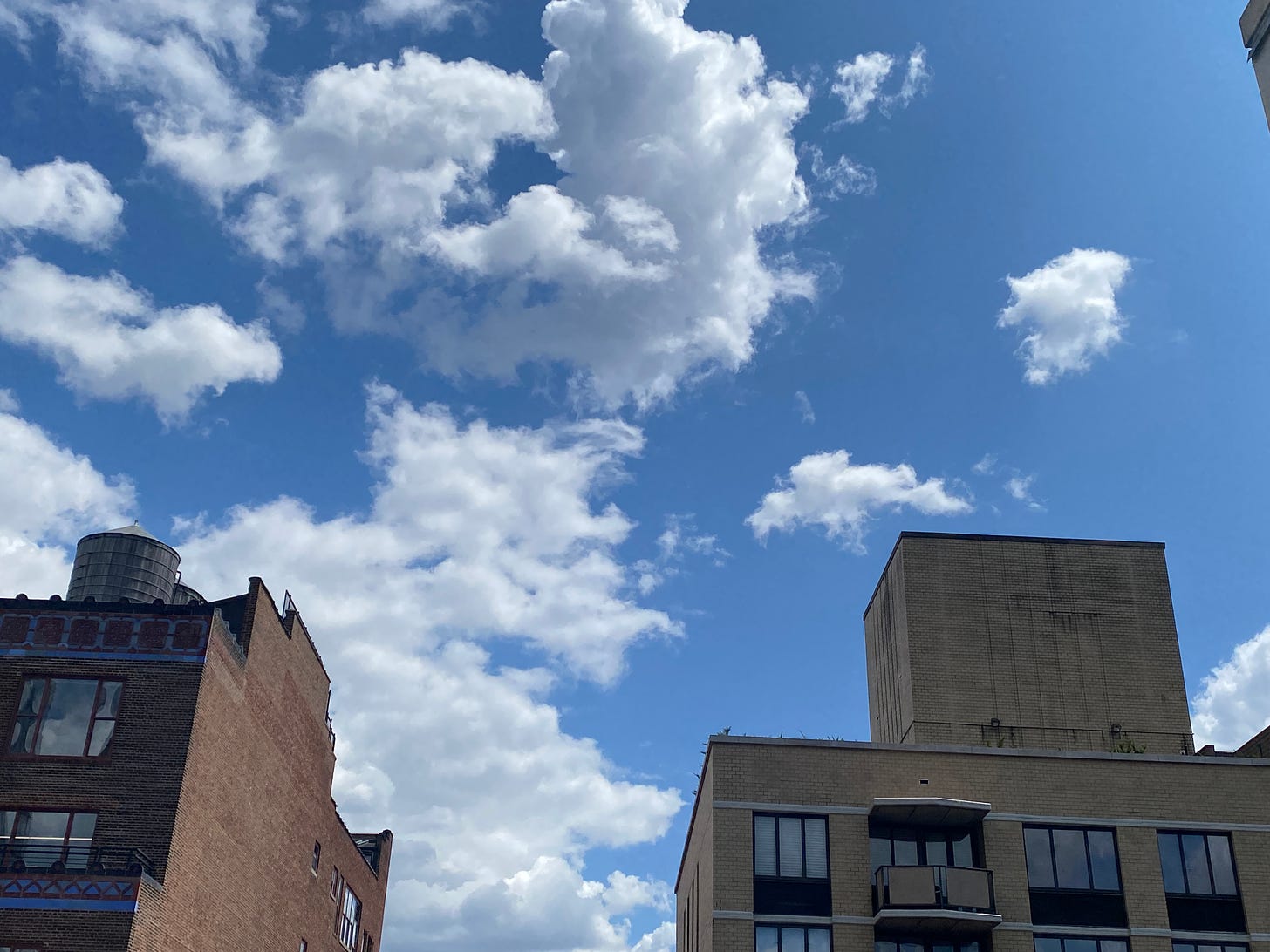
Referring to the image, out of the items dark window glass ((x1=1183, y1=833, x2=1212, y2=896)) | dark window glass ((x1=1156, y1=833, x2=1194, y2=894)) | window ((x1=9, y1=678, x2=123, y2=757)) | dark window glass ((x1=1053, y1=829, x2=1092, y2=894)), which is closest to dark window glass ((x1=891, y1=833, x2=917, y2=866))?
dark window glass ((x1=1053, y1=829, x2=1092, y2=894))

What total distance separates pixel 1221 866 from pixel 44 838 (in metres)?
31.1

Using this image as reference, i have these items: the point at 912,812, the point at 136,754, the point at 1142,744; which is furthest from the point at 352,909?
the point at 1142,744

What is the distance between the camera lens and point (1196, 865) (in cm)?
3344

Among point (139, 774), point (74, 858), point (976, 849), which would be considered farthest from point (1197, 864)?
point (74, 858)

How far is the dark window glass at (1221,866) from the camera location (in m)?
33.2

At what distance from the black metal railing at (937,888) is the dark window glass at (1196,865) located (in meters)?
5.95

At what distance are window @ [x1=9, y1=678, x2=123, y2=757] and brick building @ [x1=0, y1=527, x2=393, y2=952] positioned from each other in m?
0.03

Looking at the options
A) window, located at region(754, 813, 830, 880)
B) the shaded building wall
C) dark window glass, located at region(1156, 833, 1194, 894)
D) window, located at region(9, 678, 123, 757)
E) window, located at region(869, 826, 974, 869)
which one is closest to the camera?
window, located at region(9, 678, 123, 757)

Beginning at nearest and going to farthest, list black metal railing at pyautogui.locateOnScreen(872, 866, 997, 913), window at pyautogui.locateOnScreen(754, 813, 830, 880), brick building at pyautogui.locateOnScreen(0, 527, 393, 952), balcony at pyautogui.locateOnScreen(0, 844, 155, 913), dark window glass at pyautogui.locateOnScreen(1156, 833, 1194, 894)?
balcony at pyautogui.locateOnScreen(0, 844, 155, 913), brick building at pyautogui.locateOnScreen(0, 527, 393, 952), black metal railing at pyautogui.locateOnScreen(872, 866, 997, 913), window at pyautogui.locateOnScreen(754, 813, 830, 880), dark window glass at pyautogui.locateOnScreen(1156, 833, 1194, 894)

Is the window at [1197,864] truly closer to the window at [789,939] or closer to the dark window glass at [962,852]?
the dark window glass at [962,852]

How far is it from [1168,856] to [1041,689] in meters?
8.00

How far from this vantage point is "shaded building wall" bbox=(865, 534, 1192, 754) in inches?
1582

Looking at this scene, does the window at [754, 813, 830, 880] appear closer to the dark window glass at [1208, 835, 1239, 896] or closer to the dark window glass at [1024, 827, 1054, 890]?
the dark window glass at [1024, 827, 1054, 890]

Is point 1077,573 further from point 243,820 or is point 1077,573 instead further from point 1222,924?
point 243,820
